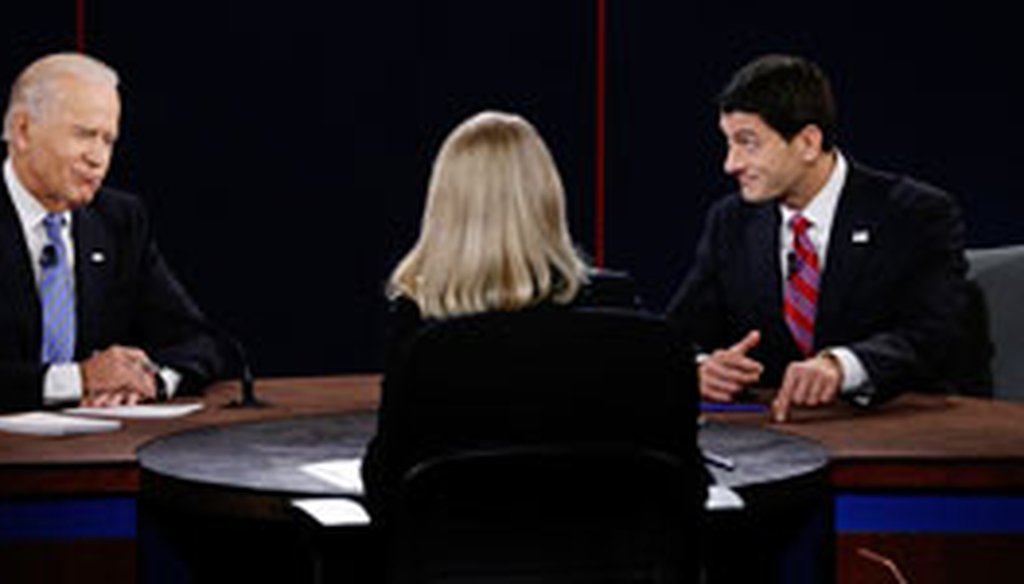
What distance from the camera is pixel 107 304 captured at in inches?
142

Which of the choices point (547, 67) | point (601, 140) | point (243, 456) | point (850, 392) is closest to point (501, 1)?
point (547, 67)

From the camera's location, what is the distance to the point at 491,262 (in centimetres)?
209

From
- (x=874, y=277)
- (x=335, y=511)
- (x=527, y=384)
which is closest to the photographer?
(x=527, y=384)

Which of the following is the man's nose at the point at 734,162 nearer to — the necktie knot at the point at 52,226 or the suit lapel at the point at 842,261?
the suit lapel at the point at 842,261

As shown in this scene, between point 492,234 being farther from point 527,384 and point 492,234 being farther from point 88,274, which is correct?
point 88,274

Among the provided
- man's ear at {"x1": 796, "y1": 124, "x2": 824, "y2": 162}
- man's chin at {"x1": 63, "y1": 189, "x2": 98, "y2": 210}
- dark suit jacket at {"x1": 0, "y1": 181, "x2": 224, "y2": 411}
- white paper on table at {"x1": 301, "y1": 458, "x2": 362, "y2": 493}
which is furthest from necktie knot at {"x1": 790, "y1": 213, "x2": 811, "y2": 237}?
man's chin at {"x1": 63, "y1": 189, "x2": 98, "y2": 210}

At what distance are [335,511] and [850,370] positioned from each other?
1504mm

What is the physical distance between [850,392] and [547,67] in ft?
5.70

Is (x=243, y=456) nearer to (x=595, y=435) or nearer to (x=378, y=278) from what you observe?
(x=595, y=435)

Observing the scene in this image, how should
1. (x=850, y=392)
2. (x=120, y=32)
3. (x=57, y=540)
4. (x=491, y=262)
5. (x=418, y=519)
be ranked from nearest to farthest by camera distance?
(x=418, y=519) < (x=491, y=262) < (x=57, y=540) < (x=850, y=392) < (x=120, y=32)

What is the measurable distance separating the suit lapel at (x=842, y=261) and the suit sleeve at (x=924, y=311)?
0.29 feet

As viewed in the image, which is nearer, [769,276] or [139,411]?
[139,411]

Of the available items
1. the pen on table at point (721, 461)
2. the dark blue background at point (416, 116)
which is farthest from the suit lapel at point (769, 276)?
the pen on table at point (721, 461)

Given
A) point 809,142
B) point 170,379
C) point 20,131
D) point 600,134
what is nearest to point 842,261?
point 809,142
